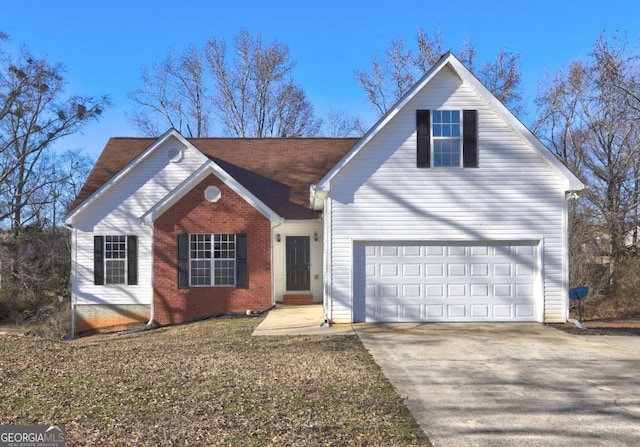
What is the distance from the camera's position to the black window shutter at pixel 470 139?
1360 centimetres

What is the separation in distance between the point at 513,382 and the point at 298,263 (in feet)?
35.4

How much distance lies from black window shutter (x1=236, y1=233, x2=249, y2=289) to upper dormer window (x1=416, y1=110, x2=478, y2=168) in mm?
5971

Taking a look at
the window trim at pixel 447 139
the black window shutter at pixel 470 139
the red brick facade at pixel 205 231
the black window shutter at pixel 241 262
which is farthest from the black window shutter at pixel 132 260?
the black window shutter at pixel 470 139

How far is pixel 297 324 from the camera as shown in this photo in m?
13.7

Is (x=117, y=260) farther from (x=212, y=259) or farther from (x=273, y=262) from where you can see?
(x=273, y=262)

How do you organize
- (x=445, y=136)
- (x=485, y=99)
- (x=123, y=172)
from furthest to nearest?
1. (x=123, y=172)
2. (x=445, y=136)
3. (x=485, y=99)

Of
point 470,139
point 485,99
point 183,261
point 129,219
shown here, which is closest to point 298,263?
point 183,261

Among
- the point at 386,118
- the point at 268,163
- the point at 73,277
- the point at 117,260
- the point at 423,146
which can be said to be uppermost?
the point at 386,118

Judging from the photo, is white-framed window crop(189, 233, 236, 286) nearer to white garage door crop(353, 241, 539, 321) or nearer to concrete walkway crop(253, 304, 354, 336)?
concrete walkway crop(253, 304, 354, 336)

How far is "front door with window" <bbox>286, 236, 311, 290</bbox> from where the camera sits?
714 inches

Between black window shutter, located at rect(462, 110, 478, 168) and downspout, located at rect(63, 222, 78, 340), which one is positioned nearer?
black window shutter, located at rect(462, 110, 478, 168)

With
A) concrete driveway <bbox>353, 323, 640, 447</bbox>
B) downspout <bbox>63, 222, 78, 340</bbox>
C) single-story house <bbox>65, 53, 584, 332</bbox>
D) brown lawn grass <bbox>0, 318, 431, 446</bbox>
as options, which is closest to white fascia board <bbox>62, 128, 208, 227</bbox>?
downspout <bbox>63, 222, 78, 340</bbox>

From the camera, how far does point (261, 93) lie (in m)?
38.8

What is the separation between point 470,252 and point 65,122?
21628 mm
